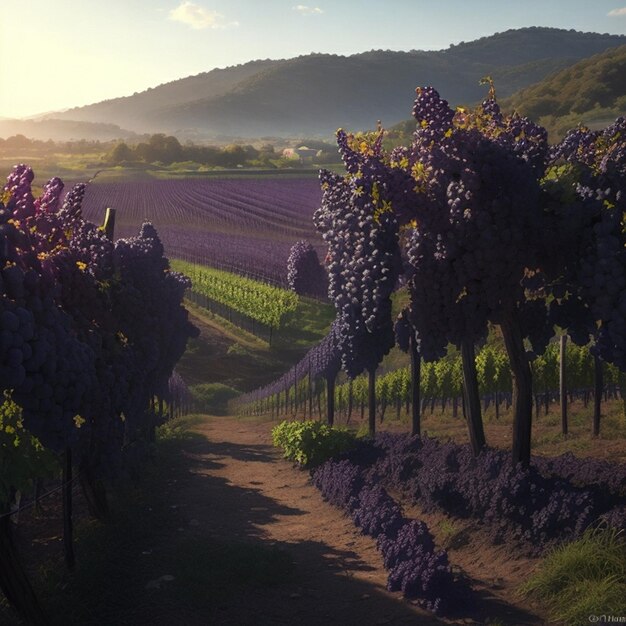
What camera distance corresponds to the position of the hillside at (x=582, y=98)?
261ft

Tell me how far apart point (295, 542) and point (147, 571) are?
2.47m

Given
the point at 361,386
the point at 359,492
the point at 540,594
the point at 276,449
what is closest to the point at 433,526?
the point at 359,492

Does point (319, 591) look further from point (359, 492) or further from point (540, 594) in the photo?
point (359, 492)

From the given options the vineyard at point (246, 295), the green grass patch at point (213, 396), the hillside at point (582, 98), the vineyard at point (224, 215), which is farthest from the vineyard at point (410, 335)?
the hillside at point (582, 98)

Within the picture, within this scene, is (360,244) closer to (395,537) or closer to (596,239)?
(596,239)

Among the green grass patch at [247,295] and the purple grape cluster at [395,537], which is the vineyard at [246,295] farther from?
the purple grape cluster at [395,537]

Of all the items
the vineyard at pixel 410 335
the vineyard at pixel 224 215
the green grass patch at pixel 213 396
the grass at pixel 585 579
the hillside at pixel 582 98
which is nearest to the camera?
the grass at pixel 585 579

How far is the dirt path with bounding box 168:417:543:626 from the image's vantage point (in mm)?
9641

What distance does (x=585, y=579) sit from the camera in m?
8.81

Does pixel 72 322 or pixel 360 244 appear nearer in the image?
pixel 72 322

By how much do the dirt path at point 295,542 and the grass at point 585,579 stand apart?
36 centimetres

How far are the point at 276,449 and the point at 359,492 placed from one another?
308 inches

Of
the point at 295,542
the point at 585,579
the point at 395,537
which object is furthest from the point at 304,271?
the point at 585,579

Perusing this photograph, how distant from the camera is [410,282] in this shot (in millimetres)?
12250
